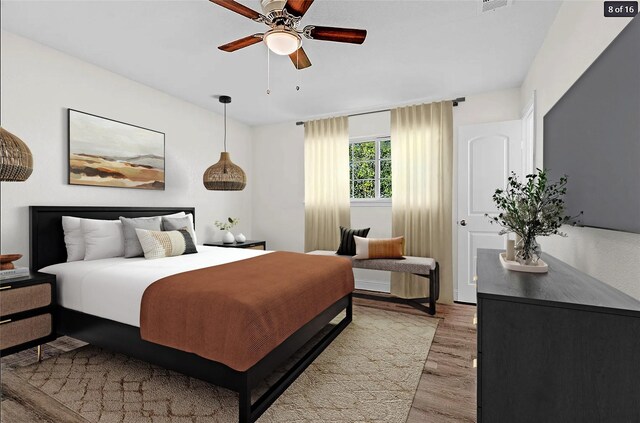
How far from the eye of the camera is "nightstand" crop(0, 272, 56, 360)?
2.18 metres

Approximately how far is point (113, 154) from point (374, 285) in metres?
3.62

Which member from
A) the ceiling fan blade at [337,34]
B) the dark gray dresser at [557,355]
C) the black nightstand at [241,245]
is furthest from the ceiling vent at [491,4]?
the black nightstand at [241,245]

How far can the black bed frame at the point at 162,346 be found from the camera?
1750 millimetres

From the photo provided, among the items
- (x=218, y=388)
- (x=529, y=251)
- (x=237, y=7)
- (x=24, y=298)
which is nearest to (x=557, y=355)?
(x=529, y=251)

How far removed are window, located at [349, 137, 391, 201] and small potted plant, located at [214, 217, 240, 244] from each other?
1868mm

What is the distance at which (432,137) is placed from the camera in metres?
4.05

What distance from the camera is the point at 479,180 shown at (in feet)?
12.3

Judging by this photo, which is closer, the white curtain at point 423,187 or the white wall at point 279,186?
the white curtain at point 423,187

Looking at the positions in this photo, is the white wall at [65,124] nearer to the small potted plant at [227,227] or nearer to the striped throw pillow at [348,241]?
the small potted plant at [227,227]

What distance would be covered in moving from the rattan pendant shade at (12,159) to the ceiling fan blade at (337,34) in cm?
207

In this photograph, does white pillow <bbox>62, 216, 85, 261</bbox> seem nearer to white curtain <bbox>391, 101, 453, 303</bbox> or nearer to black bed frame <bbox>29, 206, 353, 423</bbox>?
black bed frame <bbox>29, 206, 353, 423</bbox>

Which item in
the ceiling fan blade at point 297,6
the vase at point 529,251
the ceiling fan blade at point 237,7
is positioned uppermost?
the ceiling fan blade at point 297,6

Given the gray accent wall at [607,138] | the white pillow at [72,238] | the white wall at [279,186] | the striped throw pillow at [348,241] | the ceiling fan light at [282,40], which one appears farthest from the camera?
the white wall at [279,186]

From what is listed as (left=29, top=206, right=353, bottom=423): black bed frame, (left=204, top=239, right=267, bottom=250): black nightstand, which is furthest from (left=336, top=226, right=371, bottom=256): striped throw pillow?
(left=204, top=239, right=267, bottom=250): black nightstand
